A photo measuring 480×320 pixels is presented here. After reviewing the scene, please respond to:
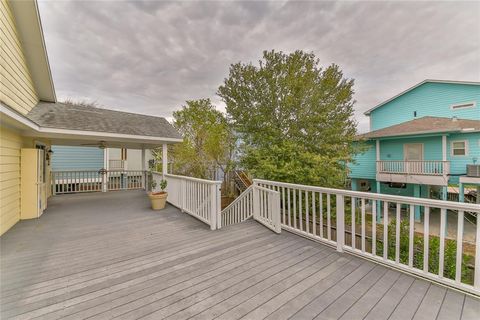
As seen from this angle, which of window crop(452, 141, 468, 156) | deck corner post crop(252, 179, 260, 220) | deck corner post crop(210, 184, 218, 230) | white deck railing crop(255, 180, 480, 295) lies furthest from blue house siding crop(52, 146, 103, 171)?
window crop(452, 141, 468, 156)

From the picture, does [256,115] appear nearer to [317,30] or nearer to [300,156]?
[300,156]

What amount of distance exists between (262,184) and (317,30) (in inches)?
235

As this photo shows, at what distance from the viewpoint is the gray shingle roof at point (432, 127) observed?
366 inches

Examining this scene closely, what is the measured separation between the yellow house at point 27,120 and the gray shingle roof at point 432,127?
35.8 ft

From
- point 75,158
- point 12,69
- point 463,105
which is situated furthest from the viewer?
point 75,158

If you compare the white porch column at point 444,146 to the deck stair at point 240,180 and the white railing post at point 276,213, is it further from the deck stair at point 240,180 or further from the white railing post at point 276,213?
the white railing post at point 276,213

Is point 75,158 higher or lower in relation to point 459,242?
higher

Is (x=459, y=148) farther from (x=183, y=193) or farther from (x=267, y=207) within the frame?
(x=183, y=193)

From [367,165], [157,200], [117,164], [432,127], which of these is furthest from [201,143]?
[432,127]

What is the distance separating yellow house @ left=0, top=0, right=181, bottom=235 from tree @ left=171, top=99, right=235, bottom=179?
3.68 metres

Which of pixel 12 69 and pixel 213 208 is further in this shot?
pixel 12 69

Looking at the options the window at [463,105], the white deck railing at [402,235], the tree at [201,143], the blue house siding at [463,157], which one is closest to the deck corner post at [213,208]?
the white deck railing at [402,235]

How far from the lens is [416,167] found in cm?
1013

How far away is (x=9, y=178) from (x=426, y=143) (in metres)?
17.0
